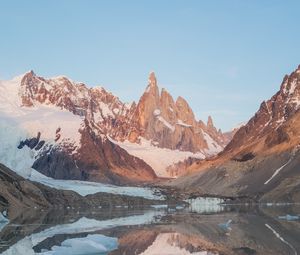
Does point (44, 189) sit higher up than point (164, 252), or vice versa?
point (44, 189)

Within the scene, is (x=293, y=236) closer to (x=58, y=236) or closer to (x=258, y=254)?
(x=258, y=254)

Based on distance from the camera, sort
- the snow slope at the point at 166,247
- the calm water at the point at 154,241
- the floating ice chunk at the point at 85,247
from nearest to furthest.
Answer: the floating ice chunk at the point at 85,247 < the snow slope at the point at 166,247 < the calm water at the point at 154,241

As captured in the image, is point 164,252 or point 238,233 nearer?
point 164,252

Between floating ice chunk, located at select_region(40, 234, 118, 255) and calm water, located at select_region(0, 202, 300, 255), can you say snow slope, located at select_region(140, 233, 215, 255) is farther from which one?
floating ice chunk, located at select_region(40, 234, 118, 255)

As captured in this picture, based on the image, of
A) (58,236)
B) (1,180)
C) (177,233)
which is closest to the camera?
(58,236)

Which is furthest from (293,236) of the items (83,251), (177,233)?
(83,251)

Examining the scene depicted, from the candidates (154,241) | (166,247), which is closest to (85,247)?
(166,247)

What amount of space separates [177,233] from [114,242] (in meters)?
17.1

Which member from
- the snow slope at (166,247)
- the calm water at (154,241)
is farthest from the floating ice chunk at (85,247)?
the snow slope at (166,247)

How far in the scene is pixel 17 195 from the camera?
162m

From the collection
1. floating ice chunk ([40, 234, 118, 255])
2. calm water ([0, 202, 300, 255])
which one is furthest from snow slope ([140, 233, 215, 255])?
floating ice chunk ([40, 234, 118, 255])

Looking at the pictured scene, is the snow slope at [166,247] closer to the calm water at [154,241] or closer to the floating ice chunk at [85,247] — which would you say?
the calm water at [154,241]

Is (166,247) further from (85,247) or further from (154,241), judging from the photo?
(85,247)

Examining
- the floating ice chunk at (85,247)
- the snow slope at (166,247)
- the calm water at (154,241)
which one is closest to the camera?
the floating ice chunk at (85,247)
